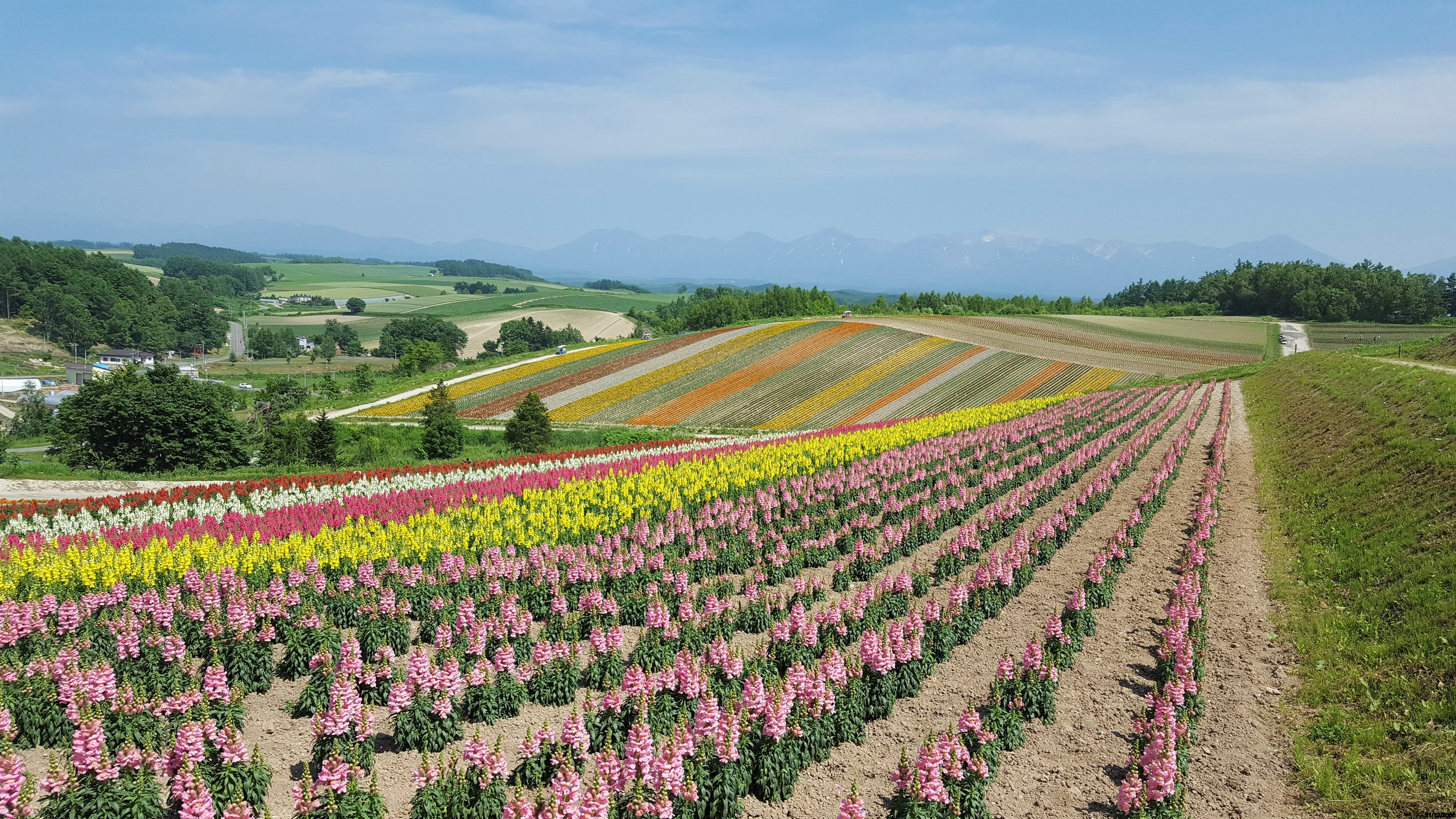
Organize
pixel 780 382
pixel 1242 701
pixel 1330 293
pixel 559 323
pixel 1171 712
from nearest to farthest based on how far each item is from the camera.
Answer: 1. pixel 1171 712
2. pixel 1242 701
3. pixel 780 382
4. pixel 1330 293
5. pixel 559 323

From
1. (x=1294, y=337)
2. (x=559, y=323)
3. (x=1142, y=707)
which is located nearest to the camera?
(x=1142, y=707)

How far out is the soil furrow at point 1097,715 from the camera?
28.4ft

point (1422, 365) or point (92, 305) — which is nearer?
point (1422, 365)

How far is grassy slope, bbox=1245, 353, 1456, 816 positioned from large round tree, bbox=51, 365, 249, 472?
3772cm

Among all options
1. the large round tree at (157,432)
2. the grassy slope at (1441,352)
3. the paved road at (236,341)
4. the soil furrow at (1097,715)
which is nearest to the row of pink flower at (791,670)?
the soil furrow at (1097,715)

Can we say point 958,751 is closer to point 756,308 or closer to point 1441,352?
point 1441,352

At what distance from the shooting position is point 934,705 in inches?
424

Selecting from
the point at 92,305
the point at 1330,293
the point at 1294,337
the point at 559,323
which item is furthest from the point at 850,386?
the point at 92,305

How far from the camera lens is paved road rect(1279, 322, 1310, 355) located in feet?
226

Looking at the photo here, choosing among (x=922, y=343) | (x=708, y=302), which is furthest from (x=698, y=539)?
(x=708, y=302)

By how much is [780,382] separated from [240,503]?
41830 mm

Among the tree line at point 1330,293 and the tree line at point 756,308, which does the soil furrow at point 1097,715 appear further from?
the tree line at point 1330,293

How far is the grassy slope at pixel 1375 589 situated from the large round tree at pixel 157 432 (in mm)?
37724

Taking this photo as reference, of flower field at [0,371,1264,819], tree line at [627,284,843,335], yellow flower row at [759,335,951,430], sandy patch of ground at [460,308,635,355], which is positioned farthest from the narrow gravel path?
sandy patch of ground at [460,308,635,355]
